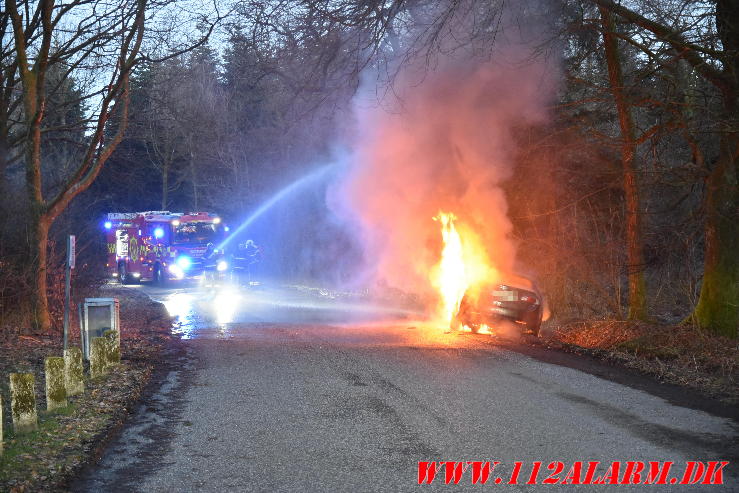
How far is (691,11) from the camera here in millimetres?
11477

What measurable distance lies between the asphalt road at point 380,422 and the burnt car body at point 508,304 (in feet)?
3.98

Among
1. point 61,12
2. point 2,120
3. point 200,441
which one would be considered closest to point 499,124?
point 61,12

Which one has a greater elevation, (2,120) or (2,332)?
(2,120)

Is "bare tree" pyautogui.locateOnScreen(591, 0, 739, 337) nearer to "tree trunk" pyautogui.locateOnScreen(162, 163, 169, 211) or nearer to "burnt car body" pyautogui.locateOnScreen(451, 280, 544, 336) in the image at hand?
"burnt car body" pyautogui.locateOnScreen(451, 280, 544, 336)

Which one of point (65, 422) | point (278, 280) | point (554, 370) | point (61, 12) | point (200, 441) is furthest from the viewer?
point (278, 280)

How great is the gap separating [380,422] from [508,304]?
6.78 metres

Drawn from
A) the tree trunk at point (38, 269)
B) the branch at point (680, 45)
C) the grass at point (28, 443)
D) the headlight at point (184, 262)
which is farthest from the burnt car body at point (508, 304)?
the headlight at point (184, 262)

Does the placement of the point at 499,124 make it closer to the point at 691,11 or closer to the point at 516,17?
the point at 516,17

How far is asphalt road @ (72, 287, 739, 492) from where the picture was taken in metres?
5.65

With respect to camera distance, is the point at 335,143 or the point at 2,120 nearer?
the point at 2,120

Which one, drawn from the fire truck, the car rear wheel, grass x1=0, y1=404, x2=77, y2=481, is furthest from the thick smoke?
grass x1=0, y1=404, x2=77, y2=481

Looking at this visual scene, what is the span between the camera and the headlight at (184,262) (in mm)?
32156

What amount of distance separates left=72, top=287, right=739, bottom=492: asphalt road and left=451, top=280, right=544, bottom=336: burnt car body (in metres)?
1.21

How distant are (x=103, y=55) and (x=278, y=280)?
78.1 feet
